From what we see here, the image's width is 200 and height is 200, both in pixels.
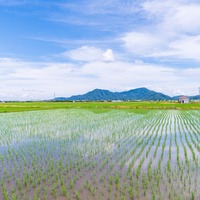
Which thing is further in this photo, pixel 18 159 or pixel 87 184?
pixel 18 159

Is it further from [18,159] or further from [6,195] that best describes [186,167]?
[18,159]

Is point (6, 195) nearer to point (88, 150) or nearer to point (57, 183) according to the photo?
point (57, 183)

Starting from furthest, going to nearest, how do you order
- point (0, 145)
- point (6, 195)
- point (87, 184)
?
point (0, 145), point (87, 184), point (6, 195)

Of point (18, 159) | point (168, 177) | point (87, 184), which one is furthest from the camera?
point (18, 159)

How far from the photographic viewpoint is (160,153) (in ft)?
31.0

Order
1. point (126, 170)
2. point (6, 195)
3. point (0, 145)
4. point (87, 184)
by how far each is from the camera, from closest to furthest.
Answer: point (6, 195)
point (87, 184)
point (126, 170)
point (0, 145)

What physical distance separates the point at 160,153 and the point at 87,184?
14.8 feet

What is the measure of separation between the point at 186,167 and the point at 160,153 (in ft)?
6.61

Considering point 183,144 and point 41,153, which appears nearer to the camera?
point 41,153

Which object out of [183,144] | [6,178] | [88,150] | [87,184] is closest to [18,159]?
[6,178]

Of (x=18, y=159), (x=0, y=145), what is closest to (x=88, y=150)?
(x=18, y=159)

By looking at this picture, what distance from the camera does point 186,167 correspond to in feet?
24.5

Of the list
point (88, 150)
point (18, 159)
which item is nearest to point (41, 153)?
point (18, 159)

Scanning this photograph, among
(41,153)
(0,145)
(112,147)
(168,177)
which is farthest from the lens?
(0,145)
